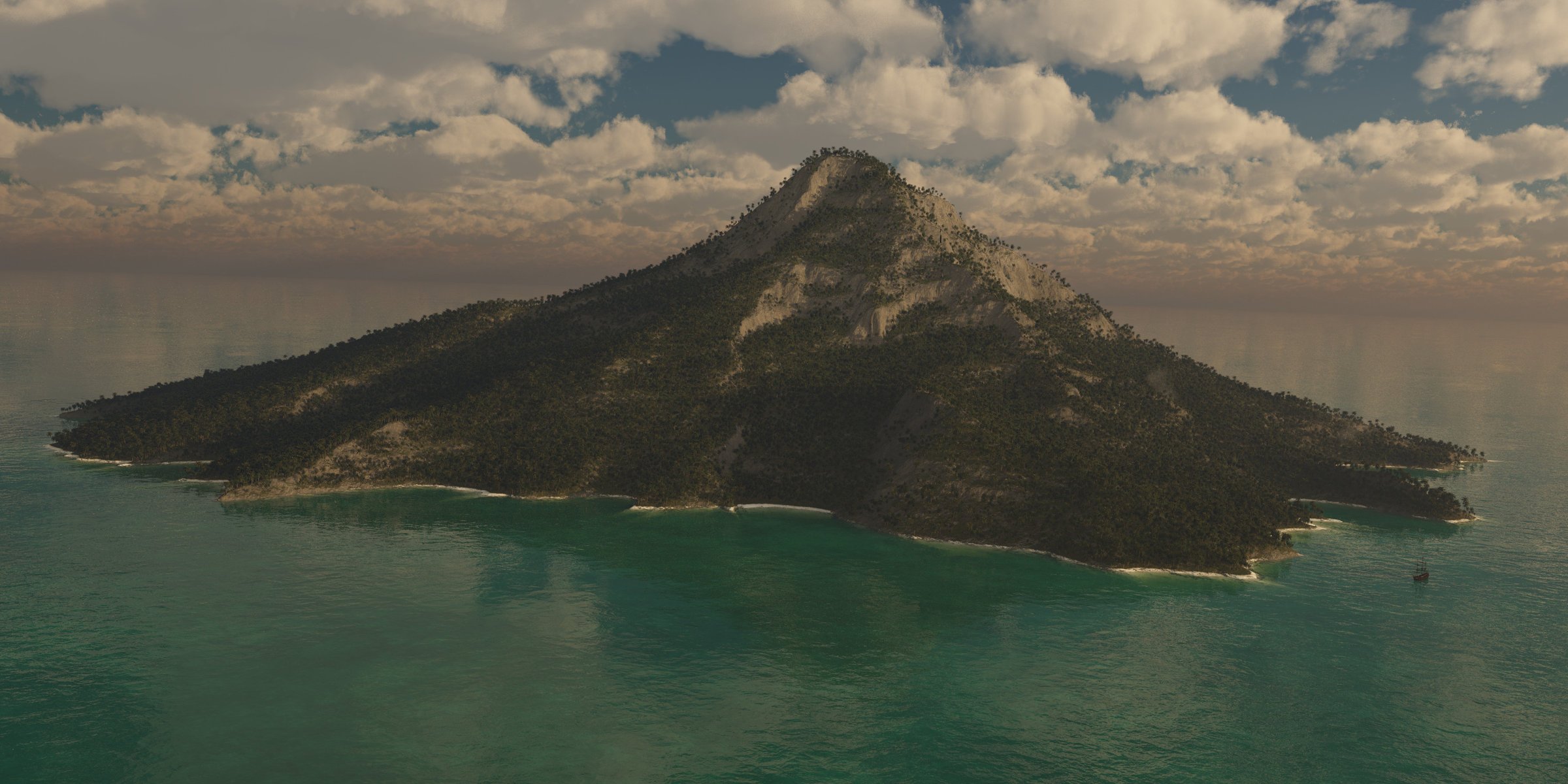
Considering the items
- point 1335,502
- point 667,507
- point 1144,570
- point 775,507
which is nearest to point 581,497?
point 667,507

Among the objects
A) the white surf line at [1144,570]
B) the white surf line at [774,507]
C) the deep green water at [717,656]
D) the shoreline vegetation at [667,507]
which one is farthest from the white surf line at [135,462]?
the white surf line at [1144,570]

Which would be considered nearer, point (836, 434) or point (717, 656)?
point (717, 656)

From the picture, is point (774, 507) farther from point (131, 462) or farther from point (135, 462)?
point (131, 462)

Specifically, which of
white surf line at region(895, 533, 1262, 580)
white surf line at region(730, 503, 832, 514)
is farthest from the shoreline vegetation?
white surf line at region(895, 533, 1262, 580)

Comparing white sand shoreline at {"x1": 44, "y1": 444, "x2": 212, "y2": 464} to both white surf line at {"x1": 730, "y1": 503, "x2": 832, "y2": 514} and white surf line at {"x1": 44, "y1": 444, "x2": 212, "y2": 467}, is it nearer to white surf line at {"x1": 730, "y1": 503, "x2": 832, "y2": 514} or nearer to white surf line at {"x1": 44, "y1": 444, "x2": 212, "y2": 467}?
white surf line at {"x1": 44, "y1": 444, "x2": 212, "y2": 467}

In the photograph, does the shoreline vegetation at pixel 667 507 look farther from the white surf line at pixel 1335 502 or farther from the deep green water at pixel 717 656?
the deep green water at pixel 717 656
